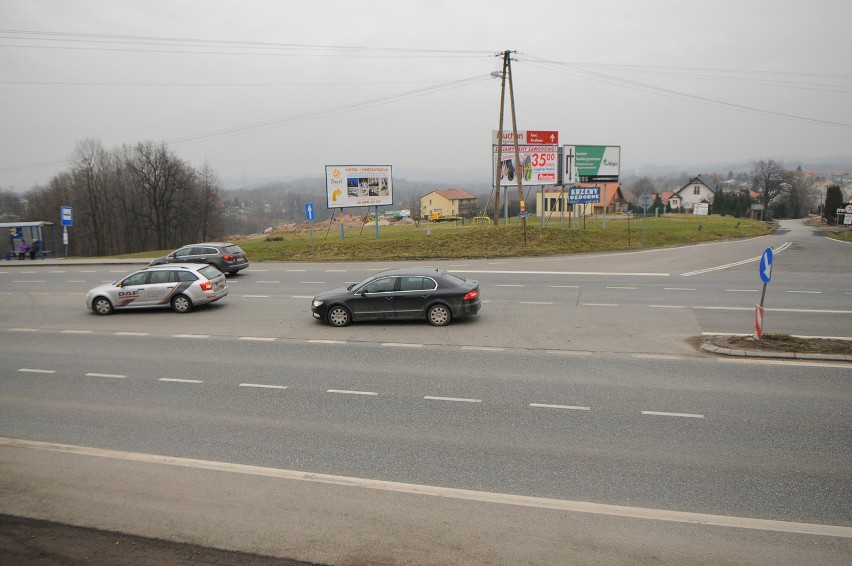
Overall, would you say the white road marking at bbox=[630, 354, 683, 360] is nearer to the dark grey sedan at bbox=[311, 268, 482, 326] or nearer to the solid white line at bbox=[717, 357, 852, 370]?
the solid white line at bbox=[717, 357, 852, 370]

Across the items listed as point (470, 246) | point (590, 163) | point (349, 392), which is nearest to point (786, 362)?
point (349, 392)

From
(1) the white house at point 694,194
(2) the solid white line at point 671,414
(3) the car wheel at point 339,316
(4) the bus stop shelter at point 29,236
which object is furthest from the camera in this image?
(1) the white house at point 694,194

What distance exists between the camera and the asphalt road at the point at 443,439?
5.63 metres

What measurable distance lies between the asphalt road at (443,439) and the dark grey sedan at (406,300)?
0.39m

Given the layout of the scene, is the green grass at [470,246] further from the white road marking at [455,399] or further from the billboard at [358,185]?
the white road marking at [455,399]

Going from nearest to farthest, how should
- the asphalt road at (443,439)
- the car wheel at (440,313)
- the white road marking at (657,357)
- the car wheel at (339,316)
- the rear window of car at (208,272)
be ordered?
the asphalt road at (443,439), the white road marking at (657,357), the car wheel at (440,313), the car wheel at (339,316), the rear window of car at (208,272)

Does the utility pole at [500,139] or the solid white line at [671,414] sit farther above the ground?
the utility pole at [500,139]

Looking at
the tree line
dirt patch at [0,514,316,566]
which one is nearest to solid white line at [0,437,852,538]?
dirt patch at [0,514,316,566]

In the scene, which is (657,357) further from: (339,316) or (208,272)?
(208,272)

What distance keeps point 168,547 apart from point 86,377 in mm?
7313

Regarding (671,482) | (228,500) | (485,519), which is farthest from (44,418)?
(671,482)


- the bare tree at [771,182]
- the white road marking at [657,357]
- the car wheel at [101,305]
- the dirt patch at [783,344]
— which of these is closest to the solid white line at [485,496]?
the white road marking at [657,357]

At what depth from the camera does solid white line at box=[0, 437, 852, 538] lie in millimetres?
5633

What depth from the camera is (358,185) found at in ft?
122
